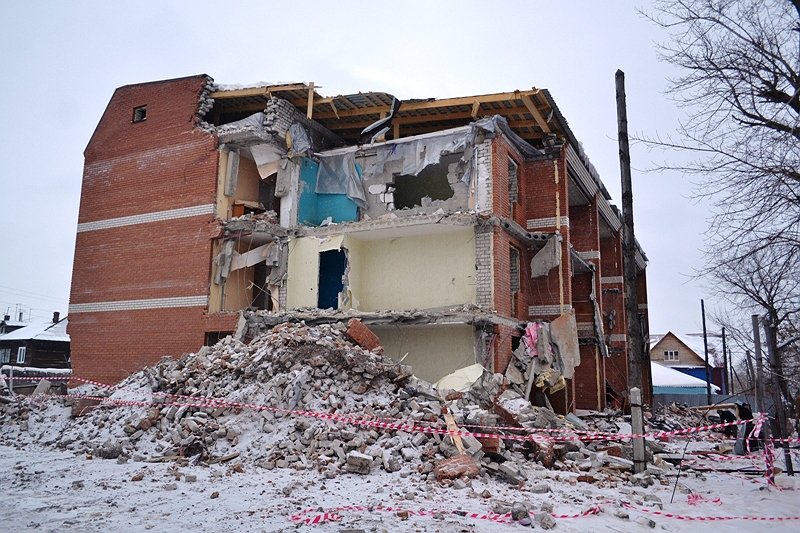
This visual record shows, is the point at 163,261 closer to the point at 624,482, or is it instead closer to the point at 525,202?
the point at 525,202

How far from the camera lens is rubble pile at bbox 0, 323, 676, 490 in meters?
9.14

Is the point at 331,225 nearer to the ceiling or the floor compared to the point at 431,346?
nearer to the ceiling

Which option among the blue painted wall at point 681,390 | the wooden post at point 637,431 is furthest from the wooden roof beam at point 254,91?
the blue painted wall at point 681,390

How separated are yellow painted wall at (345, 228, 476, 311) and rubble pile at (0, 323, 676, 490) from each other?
4.15 metres

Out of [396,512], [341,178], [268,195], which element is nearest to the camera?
[396,512]

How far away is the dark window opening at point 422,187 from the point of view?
19.7 metres

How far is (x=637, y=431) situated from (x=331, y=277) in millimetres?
11618

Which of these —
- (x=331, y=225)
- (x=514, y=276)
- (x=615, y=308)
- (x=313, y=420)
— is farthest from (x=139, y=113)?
(x=615, y=308)

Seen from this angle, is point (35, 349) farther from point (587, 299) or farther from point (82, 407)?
point (587, 299)

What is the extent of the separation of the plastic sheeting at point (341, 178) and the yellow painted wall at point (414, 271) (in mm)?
1625

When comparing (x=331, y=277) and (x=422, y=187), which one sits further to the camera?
(x=422, y=187)

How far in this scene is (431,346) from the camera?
1620 centimetres

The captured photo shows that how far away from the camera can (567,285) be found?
18.4 metres

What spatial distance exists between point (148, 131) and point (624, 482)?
716 inches
